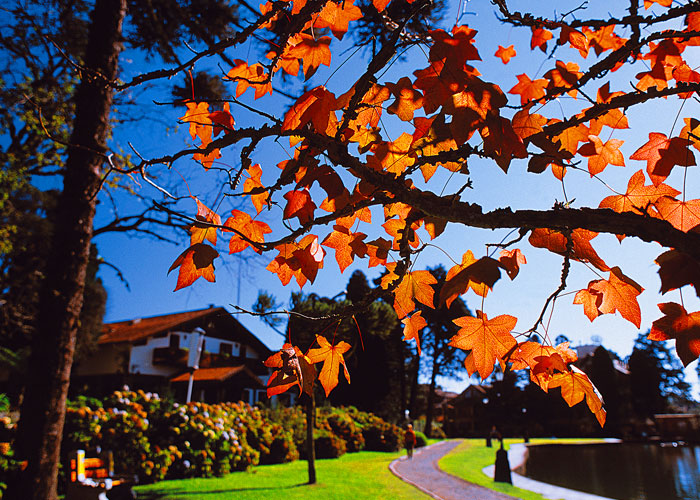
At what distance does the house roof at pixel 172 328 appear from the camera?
24.4 m

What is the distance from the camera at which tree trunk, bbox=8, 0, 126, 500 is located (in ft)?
11.2

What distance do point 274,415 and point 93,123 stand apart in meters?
12.3

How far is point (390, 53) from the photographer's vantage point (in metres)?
1.21

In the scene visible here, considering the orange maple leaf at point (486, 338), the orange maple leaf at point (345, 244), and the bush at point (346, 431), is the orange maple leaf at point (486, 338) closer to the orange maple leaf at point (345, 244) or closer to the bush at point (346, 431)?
the orange maple leaf at point (345, 244)

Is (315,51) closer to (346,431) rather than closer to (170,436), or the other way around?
(170,436)

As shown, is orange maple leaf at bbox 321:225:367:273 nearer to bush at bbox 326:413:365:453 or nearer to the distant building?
bush at bbox 326:413:365:453

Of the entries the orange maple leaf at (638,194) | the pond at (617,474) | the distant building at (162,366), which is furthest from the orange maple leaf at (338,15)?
the distant building at (162,366)

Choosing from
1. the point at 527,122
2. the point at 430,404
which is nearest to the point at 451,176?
the point at 527,122

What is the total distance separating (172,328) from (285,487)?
19.9m

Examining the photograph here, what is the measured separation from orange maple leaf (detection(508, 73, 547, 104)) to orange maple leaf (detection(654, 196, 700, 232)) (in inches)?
28.4

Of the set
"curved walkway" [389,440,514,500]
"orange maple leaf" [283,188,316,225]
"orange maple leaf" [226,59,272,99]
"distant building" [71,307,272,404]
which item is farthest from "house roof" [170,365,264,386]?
"orange maple leaf" [283,188,316,225]

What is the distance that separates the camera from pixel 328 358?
4.31 ft

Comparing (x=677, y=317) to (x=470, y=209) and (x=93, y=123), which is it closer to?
(x=470, y=209)

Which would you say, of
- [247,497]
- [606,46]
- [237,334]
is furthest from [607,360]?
[606,46]
